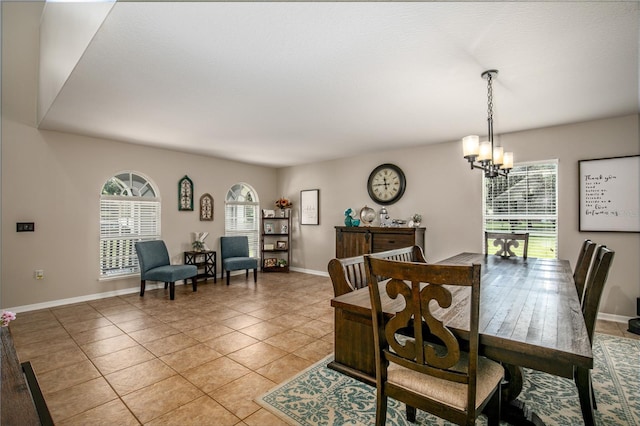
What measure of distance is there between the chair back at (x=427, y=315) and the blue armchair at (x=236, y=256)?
450 centimetres

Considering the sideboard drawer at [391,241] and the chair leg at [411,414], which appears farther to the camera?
the sideboard drawer at [391,241]

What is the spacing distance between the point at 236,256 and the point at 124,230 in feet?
6.54

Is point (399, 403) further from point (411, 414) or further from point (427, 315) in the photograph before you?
point (427, 315)

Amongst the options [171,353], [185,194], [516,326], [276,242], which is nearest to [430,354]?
[516,326]

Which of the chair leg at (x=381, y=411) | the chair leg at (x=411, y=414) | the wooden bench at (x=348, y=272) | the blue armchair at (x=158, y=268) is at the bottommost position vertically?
the chair leg at (x=411, y=414)

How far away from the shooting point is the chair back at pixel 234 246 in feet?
19.7

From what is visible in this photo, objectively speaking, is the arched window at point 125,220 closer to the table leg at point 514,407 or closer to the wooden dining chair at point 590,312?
the table leg at point 514,407

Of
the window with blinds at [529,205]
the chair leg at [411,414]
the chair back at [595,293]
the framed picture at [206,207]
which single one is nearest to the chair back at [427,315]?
the chair leg at [411,414]

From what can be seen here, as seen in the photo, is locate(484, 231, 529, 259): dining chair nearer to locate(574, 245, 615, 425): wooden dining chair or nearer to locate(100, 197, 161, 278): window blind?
locate(574, 245, 615, 425): wooden dining chair

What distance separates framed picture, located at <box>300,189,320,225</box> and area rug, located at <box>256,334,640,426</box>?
4248 mm

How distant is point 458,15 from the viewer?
184cm

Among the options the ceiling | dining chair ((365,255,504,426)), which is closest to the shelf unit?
the ceiling

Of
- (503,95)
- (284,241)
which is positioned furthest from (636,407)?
(284,241)

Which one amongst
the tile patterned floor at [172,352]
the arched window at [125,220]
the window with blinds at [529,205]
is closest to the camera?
the tile patterned floor at [172,352]
